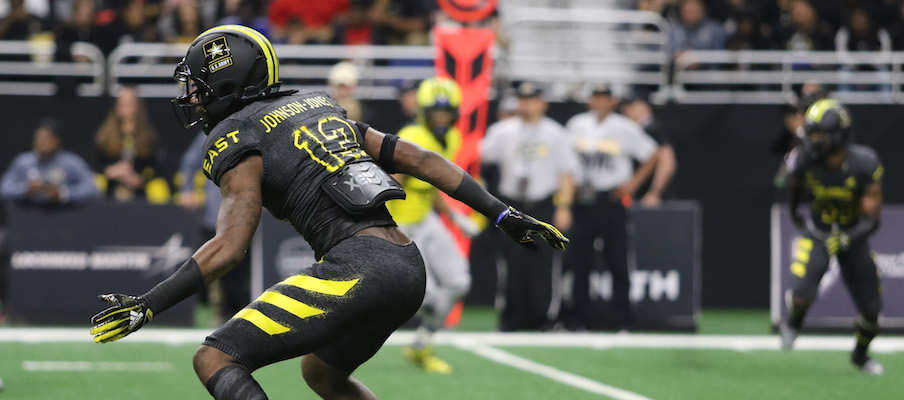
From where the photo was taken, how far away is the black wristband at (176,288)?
14.8ft

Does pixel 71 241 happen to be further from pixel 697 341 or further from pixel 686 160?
pixel 686 160

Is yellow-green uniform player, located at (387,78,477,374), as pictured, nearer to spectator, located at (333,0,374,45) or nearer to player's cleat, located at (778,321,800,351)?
player's cleat, located at (778,321,800,351)

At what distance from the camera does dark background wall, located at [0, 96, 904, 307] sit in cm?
1579

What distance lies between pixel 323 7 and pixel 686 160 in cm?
517

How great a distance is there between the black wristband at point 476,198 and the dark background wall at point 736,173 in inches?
410

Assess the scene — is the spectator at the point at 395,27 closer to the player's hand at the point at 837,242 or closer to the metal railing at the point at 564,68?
the metal railing at the point at 564,68

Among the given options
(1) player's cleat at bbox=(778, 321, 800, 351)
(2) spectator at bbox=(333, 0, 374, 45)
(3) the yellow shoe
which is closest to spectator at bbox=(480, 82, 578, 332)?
(1) player's cleat at bbox=(778, 321, 800, 351)

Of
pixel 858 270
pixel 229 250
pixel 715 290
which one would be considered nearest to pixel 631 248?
pixel 715 290

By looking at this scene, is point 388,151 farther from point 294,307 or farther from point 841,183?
point 841,183

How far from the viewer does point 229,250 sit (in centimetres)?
461

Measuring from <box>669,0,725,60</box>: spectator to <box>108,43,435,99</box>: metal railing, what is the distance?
3614 millimetres

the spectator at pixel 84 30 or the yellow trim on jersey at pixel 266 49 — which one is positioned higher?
the yellow trim on jersey at pixel 266 49

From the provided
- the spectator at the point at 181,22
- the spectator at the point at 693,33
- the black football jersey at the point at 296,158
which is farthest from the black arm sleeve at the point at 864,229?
the spectator at the point at 181,22

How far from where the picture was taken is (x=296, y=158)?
486 cm
